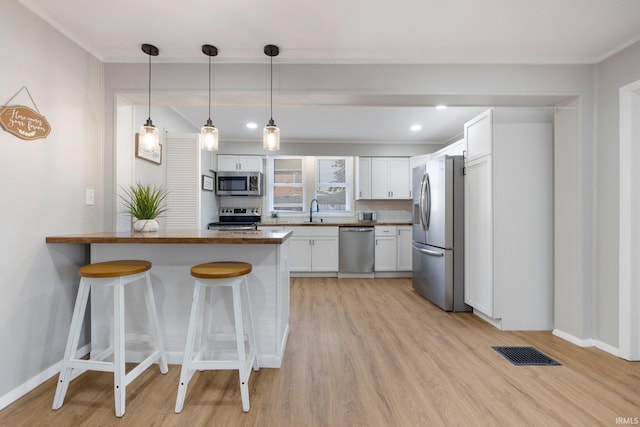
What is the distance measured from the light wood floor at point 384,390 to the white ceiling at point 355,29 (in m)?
2.27

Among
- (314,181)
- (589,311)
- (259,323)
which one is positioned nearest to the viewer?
(259,323)

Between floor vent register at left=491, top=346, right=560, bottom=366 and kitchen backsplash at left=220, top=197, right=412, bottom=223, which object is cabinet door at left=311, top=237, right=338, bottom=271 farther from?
floor vent register at left=491, top=346, right=560, bottom=366

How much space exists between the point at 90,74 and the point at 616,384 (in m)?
4.27

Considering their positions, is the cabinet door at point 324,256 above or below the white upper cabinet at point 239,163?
below

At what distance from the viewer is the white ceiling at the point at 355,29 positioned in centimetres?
179

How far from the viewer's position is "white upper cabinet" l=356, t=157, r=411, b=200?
17.1 feet

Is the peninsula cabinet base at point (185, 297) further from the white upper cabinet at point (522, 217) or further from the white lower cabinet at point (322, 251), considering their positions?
the white lower cabinet at point (322, 251)

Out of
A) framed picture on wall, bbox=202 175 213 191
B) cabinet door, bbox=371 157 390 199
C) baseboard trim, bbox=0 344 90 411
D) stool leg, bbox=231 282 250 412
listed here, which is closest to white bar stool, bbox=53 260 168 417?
baseboard trim, bbox=0 344 90 411

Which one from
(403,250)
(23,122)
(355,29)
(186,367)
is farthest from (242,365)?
(403,250)

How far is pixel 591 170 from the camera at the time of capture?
236cm

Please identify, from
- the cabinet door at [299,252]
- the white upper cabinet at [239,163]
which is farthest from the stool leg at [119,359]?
the white upper cabinet at [239,163]

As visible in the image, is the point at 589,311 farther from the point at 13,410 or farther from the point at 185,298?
the point at 13,410

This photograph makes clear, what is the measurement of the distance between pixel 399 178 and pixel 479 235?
2.44 metres

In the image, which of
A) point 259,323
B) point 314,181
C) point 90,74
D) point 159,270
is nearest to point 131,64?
point 90,74
